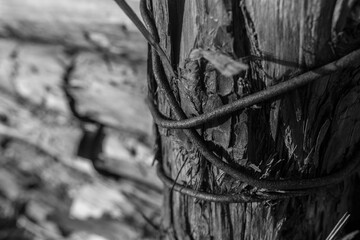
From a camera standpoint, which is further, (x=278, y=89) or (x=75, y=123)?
(x=75, y=123)

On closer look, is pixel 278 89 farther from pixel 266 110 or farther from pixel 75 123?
pixel 75 123

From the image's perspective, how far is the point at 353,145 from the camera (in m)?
1.44

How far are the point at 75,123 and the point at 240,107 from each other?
200cm

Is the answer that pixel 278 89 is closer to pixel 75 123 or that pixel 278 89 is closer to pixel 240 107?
pixel 240 107

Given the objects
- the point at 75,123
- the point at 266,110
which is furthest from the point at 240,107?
the point at 75,123

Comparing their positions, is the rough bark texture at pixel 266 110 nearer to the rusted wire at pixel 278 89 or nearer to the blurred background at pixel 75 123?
the rusted wire at pixel 278 89

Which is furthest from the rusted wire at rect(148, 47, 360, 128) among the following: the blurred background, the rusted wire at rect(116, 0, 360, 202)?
the blurred background

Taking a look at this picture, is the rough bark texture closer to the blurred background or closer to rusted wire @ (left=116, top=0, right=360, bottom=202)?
rusted wire @ (left=116, top=0, right=360, bottom=202)

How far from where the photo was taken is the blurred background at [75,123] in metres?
2.90

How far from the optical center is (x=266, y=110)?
4.06ft

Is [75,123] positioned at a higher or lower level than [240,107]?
lower

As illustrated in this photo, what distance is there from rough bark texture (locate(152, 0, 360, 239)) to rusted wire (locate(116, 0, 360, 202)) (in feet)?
0.09

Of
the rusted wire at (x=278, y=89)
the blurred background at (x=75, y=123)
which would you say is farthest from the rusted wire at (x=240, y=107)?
the blurred background at (x=75, y=123)

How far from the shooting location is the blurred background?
290 centimetres
